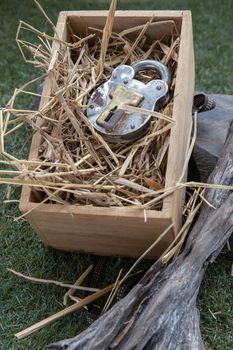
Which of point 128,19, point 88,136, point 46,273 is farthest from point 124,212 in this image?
point 128,19

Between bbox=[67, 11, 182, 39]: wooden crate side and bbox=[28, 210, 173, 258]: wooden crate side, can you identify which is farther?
bbox=[67, 11, 182, 39]: wooden crate side

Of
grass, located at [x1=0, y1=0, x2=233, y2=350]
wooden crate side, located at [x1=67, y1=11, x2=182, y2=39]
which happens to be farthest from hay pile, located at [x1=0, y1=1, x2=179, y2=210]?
grass, located at [x1=0, y1=0, x2=233, y2=350]

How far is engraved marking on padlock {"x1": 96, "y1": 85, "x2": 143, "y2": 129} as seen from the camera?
142 cm

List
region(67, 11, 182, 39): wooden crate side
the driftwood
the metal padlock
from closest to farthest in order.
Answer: the driftwood < the metal padlock < region(67, 11, 182, 39): wooden crate side

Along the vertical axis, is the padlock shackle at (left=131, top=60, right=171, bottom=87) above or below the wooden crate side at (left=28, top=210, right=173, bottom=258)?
above

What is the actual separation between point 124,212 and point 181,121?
232 millimetres

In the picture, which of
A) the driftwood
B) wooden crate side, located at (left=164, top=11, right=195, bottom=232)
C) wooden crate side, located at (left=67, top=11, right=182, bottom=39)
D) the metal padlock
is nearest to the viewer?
the driftwood

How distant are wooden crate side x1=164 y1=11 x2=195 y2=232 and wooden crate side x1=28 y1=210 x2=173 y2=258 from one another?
0.18 feet

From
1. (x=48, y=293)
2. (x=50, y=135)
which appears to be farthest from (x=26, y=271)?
(x=50, y=135)

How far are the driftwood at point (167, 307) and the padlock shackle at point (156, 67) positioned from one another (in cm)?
32

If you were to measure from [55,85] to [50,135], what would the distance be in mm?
105

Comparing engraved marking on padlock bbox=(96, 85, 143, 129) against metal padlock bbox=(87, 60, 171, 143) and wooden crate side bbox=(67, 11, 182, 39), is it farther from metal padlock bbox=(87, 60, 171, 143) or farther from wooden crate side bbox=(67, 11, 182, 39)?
wooden crate side bbox=(67, 11, 182, 39)

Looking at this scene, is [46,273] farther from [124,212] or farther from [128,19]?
[128,19]

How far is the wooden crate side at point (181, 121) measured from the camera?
1.30 meters
